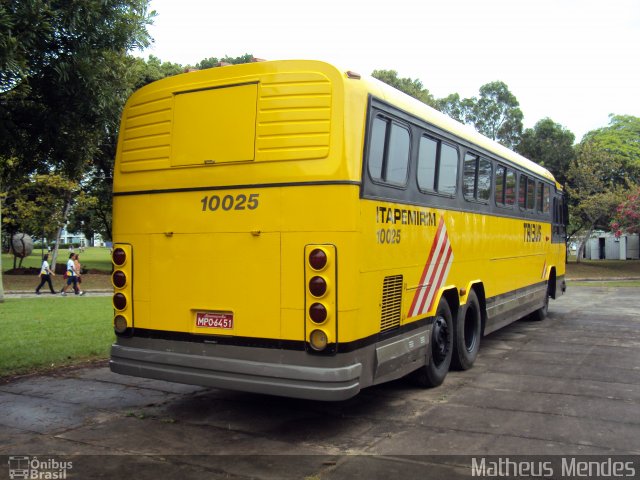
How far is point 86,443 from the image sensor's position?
530 centimetres

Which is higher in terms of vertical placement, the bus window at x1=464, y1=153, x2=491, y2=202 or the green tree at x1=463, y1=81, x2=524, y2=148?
→ the green tree at x1=463, y1=81, x2=524, y2=148

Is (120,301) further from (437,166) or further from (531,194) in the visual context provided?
(531,194)

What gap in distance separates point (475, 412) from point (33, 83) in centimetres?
607

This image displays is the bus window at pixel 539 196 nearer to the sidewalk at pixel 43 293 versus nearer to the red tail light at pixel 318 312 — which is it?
the red tail light at pixel 318 312

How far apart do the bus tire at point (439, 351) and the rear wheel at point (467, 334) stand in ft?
1.02

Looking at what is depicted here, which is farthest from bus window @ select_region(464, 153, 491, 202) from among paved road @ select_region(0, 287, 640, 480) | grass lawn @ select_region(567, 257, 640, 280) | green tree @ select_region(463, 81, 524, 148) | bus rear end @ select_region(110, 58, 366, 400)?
green tree @ select_region(463, 81, 524, 148)

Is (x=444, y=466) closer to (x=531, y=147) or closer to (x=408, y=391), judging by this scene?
(x=408, y=391)

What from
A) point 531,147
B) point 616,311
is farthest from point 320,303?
point 531,147

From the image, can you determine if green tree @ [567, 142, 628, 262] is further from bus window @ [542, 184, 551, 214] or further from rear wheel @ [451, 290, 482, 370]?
rear wheel @ [451, 290, 482, 370]

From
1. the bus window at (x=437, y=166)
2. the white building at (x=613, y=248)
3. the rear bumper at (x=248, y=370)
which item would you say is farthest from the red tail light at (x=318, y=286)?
the white building at (x=613, y=248)

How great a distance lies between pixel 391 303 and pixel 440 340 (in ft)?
5.63

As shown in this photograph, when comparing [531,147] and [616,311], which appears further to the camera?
[531,147]

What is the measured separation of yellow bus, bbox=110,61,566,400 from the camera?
5152 millimetres

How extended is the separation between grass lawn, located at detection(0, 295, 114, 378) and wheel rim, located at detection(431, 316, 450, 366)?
5.13 metres
